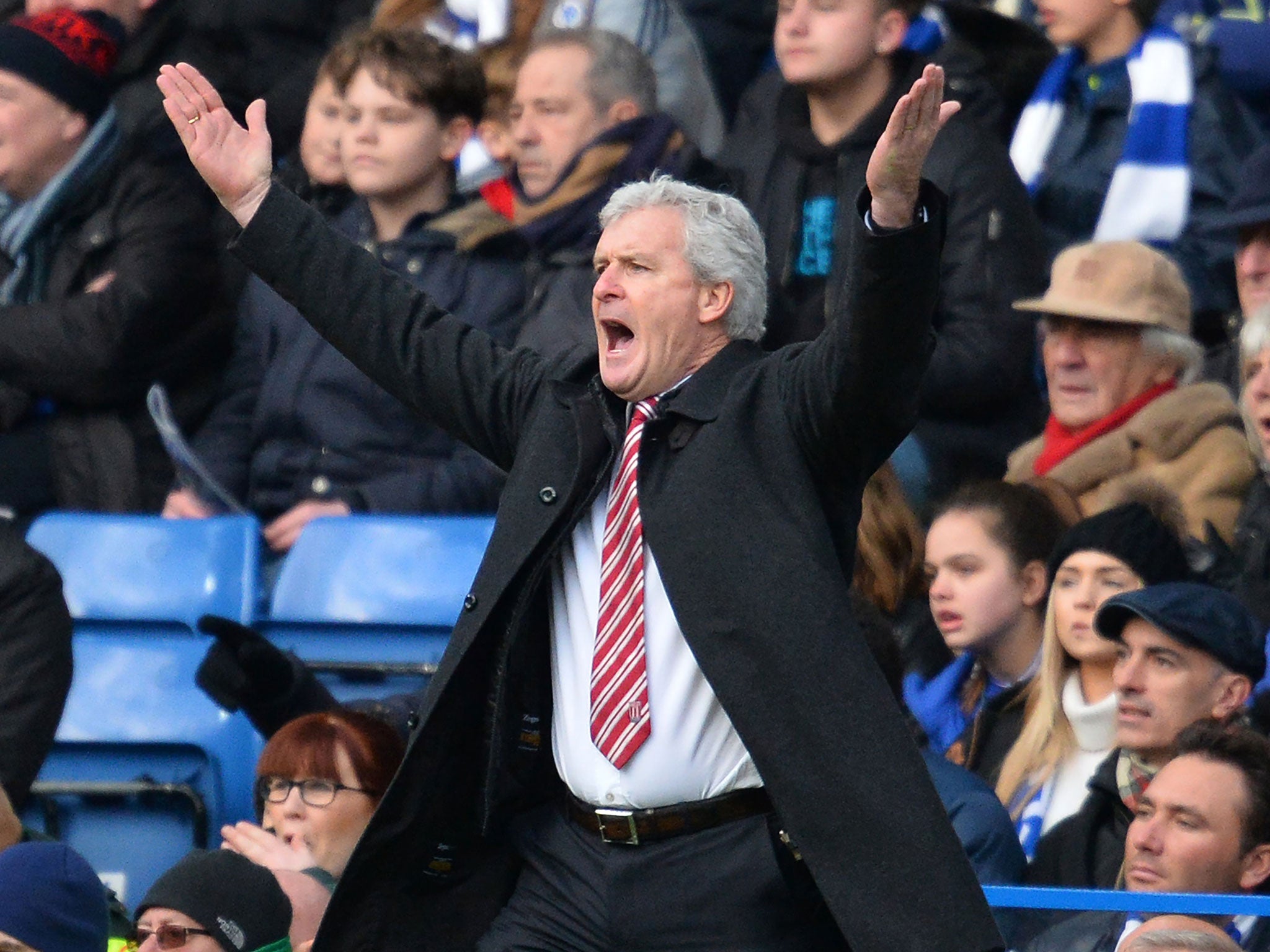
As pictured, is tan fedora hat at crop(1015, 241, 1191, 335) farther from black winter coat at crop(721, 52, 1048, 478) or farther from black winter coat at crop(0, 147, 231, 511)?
black winter coat at crop(0, 147, 231, 511)

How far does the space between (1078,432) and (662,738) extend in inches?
109

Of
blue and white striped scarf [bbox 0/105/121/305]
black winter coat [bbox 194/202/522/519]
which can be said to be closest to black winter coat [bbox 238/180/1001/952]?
black winter coat [bbox 194/202/522/519]

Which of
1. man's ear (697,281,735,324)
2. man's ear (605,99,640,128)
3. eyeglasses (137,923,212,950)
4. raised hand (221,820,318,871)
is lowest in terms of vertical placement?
eyeglasses (137,923,212,950)

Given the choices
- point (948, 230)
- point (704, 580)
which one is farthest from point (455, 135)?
point (704, 580)

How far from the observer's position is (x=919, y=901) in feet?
11.4

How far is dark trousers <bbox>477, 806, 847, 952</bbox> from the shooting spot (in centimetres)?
360

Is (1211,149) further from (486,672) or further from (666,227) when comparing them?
(486,672)

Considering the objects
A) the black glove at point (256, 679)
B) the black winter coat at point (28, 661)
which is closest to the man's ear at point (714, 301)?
the black glove at point (256, 679)

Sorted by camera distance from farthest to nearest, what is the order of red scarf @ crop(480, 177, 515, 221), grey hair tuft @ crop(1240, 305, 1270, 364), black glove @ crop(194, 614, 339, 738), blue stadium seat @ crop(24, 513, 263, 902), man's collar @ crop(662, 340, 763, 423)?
red scarf @ crop(480, 177, 515, 221) → blue stadium seat @ crop(24, 513, 263, 902) → grey hair tuft @ crop(1240, 305, 1270, 364) → black glove @ crop(194, 614, 339, 738) → man's collar @ crop(662, 340, 763, 423)

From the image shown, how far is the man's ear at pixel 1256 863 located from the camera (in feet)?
14.4

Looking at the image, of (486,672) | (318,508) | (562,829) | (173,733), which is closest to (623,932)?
(562,829)

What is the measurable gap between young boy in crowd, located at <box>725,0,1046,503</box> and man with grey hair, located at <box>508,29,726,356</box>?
13.7 inches

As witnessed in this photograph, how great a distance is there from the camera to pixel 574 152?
6812 millimetres

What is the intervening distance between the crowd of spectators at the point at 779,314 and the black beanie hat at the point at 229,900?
0.08 feet
